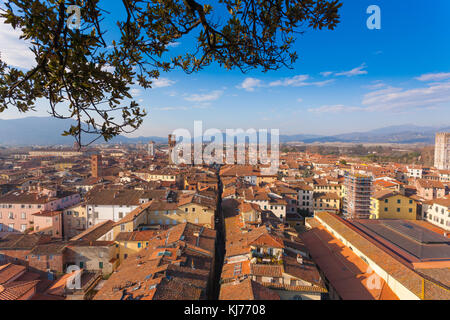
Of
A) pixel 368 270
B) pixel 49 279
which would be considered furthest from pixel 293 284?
pixel 49 279

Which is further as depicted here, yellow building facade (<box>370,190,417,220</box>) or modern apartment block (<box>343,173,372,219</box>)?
yellow building facade (<box>370,190,417,220</box>)

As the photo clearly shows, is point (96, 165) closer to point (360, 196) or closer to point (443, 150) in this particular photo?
point (360, 196)

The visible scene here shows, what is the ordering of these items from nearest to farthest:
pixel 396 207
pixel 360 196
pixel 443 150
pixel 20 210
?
1. pixel 20 210
2. pixel 360 196
3. pixel 396 207
4. pixel 443 150

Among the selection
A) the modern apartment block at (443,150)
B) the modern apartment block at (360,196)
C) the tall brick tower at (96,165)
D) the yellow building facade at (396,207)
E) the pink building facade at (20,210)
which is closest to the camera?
the pink building facade at (20,210)

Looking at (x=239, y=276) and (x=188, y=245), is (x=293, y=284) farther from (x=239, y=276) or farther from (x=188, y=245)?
(x=188, y=245)

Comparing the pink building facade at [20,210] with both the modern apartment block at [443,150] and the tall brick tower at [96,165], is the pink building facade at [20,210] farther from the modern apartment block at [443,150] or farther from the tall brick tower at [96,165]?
the modern apartment block at [443,150]

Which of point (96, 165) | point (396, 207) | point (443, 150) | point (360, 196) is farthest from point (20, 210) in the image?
point (443, 150)

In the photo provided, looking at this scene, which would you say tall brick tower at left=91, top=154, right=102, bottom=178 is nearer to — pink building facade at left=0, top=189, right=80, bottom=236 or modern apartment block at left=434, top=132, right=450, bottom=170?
pink building facade at left=0, top=189, right=80, bottom=236

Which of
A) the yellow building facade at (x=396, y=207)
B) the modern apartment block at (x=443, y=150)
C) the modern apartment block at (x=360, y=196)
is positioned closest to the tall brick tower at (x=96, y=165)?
the modern apartment block at (x=360, y=196)

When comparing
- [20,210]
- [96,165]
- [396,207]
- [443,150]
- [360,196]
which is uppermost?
[443,150]

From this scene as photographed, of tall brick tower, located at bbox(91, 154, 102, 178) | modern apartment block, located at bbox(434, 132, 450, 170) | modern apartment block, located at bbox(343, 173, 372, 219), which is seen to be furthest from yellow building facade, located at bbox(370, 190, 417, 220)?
modern apartment block, located at bbox(434, 132, 450, 170)

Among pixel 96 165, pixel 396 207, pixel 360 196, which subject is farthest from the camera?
pixel 96 165
